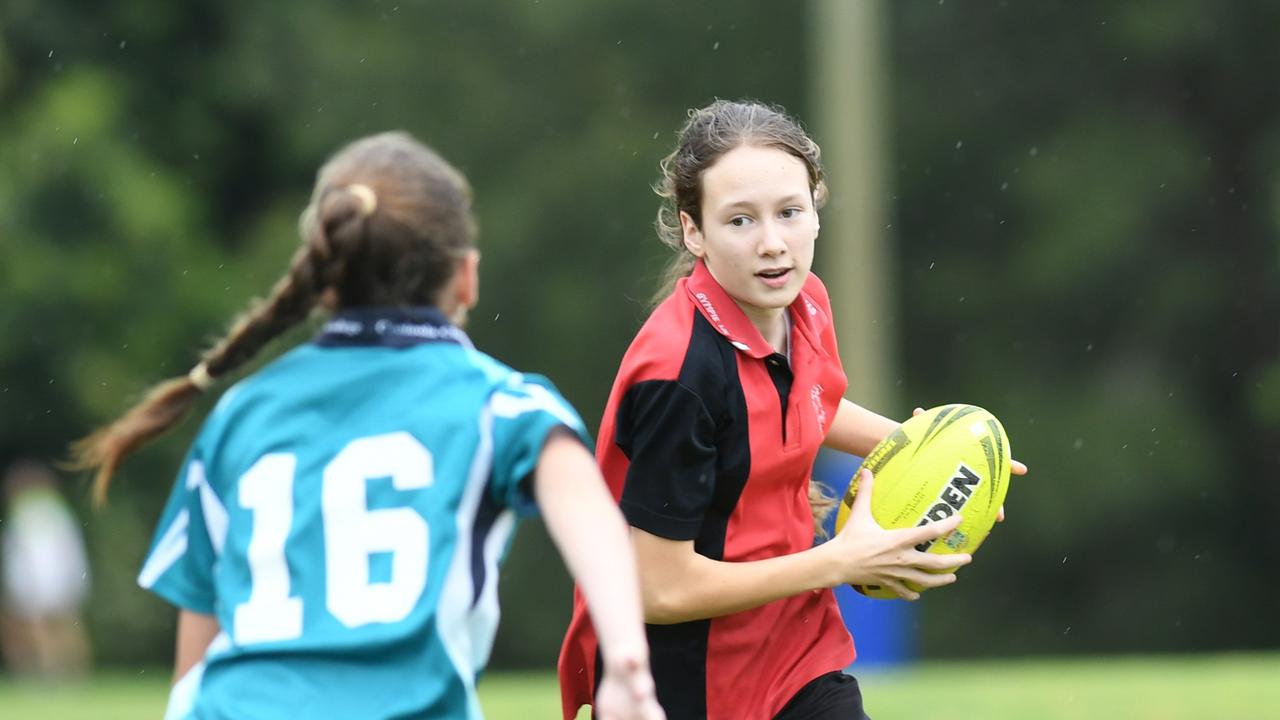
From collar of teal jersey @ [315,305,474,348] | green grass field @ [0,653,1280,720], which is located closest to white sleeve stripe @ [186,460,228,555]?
collar of teal jersey @ [315,305,474,348]

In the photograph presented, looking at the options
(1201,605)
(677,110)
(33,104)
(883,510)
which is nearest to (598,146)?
(677,110)

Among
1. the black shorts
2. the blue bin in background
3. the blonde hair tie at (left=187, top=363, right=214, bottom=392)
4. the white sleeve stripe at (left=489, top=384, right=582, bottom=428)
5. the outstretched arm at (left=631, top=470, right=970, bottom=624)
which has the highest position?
the blonde hair tie at (left=187, top=363, right=214, bottom=392)

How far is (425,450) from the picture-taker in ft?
10.4

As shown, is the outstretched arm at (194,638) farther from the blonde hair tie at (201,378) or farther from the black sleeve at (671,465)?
the black sleeve at (671,465)

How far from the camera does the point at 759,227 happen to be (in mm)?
4090

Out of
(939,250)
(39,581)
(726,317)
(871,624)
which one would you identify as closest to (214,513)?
(726,317)

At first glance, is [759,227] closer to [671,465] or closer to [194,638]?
[671,465]

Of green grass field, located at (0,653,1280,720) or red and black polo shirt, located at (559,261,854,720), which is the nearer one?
red and black polo shirt, located at (559,261,854,720)

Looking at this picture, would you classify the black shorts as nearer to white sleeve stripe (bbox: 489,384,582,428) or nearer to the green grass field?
white sleeve stripe (bbox: 489,384,582,428)

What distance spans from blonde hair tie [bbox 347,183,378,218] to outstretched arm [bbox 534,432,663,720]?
20.3 inches

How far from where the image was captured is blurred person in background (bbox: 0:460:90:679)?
61.7ft

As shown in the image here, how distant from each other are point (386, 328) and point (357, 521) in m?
0.36

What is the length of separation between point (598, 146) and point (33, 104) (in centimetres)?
713

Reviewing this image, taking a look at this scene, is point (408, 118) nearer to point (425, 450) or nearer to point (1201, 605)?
point (1201, 605)
